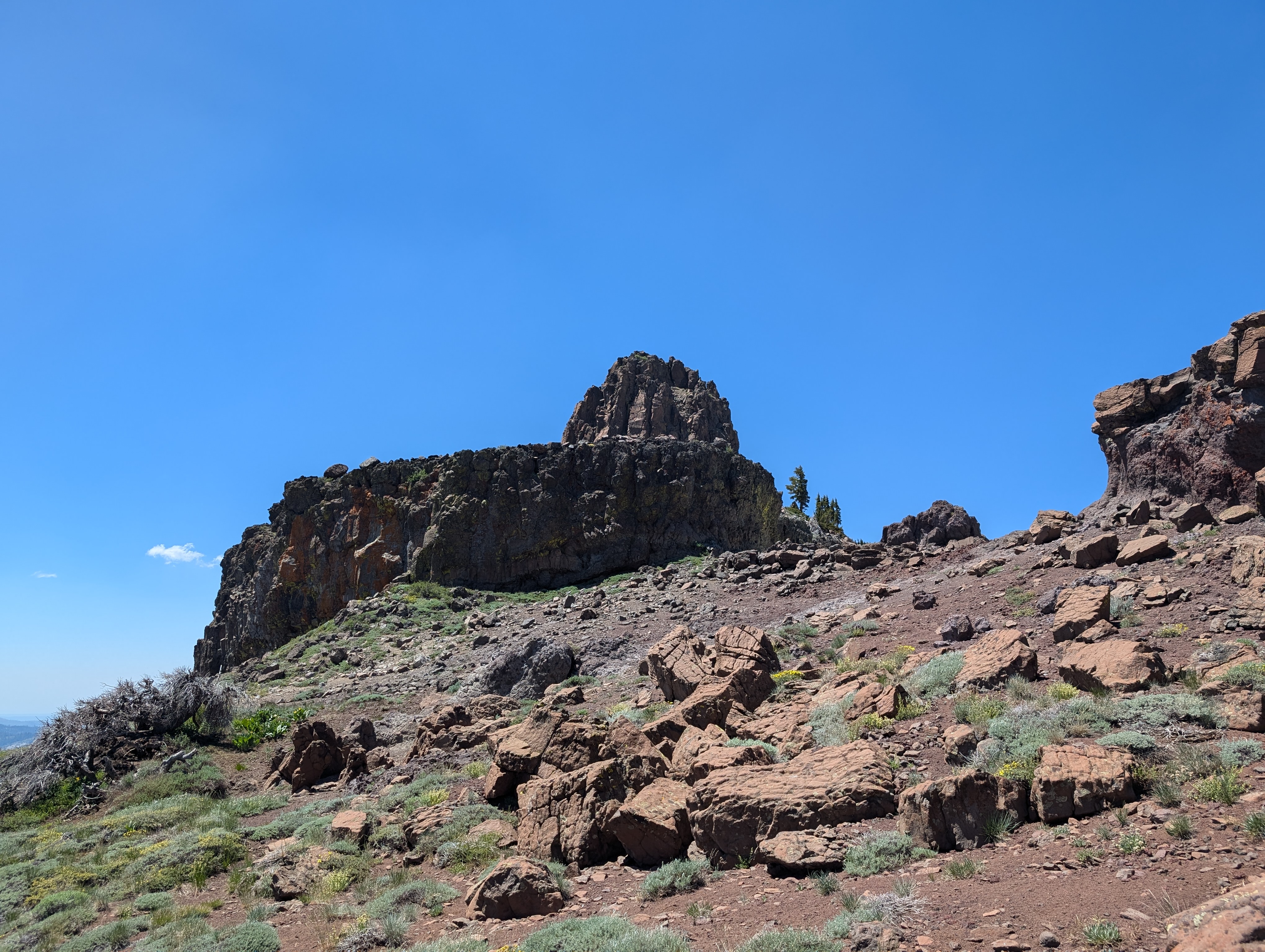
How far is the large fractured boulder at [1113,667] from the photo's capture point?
910cm

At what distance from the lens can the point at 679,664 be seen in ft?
47.0

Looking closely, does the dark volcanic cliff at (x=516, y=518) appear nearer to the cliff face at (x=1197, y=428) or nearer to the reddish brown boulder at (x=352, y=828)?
the cliff face at (x=1197, y=428)

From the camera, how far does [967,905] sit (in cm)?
571

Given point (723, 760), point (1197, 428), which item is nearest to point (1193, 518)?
point (1197, 428)

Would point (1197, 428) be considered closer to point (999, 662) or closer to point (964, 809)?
point (999, 662)

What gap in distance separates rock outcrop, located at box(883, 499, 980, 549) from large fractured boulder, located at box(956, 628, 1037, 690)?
1487 cm

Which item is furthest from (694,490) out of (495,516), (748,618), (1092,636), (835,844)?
(835,844)

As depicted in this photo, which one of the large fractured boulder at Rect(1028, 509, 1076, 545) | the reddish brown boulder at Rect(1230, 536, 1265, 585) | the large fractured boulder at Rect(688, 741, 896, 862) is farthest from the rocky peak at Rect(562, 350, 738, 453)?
the large fractured boulder at Rect(688, 741, 896, 862)

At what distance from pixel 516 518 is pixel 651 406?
24725 millimetres

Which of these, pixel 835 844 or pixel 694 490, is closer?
pixel 835 844

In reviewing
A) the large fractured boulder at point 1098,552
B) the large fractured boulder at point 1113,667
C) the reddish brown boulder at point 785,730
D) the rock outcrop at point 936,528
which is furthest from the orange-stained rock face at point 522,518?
the large fractured boulder at point 1113,667

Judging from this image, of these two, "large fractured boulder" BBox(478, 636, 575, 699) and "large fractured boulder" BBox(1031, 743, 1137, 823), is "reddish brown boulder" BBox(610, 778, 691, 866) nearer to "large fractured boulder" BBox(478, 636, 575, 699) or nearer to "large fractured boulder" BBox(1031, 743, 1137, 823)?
"large fractured boulder" BBox(1031, 743, 1137, 823)

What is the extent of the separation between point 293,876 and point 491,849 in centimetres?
270

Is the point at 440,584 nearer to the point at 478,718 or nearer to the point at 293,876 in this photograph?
the point at 478,718
